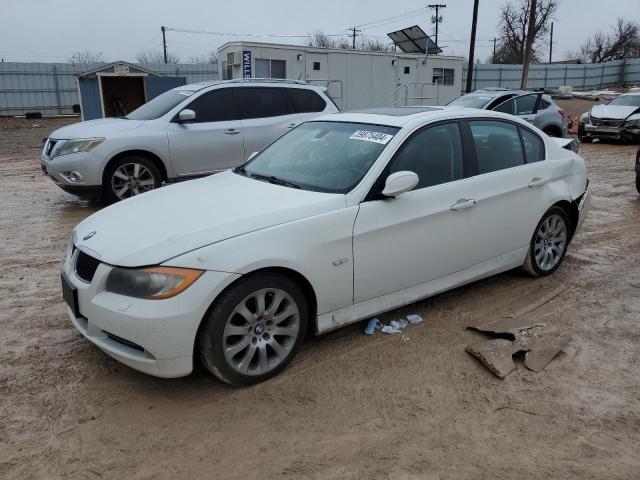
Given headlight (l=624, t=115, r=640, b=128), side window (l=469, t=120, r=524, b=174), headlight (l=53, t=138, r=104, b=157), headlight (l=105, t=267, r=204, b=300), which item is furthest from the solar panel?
headlight (l=105, t=267, r=204, b=300)

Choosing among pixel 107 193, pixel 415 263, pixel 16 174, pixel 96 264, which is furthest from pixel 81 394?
pixel 16 174

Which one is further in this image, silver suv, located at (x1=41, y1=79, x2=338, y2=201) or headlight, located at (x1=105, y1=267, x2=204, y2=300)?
silver suv, located at (x1=41, y1=79, x2=338, y2=201)

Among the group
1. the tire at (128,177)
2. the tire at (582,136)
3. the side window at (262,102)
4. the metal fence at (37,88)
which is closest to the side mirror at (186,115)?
the tire at (128,177)

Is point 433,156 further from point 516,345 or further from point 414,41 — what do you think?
point 414,41

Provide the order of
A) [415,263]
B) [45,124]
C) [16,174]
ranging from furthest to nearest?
[45,124] → [16,174] → [415,263]

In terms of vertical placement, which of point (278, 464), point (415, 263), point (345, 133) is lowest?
point (278, 464)

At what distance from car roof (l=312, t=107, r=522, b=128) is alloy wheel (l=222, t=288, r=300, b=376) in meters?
1.67

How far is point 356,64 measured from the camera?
21.0 meters

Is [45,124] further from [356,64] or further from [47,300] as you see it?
[47,300]

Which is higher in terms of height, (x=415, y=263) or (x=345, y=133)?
(x=345, y=133)

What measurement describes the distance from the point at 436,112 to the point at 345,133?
29.4 inches

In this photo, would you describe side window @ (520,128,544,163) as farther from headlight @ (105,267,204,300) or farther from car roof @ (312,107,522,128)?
headlight @ (105,267,204,300)

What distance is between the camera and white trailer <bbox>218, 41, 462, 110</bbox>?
1863 centimetres

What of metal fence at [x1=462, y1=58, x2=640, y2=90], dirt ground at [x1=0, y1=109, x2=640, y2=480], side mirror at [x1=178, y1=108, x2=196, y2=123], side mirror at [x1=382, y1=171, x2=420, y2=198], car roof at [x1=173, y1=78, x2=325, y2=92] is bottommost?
dirt ground at [x1=0, y1=109, x2=640, y2=480]
